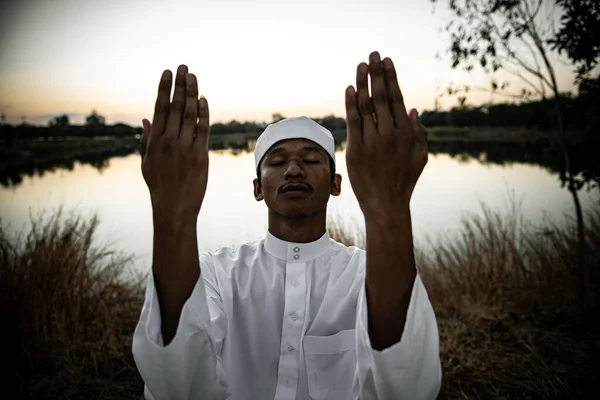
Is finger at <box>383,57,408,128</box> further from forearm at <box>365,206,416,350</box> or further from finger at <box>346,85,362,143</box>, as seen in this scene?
forearm at <box>365,206,416,350</box>

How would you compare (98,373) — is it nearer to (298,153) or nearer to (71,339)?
(71,339)

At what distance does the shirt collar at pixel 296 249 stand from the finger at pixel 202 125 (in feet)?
3.14

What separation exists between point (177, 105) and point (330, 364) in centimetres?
142

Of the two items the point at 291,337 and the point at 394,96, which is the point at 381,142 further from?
the point at 291,337

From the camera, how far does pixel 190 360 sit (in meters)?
1.36

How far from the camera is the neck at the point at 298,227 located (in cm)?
212

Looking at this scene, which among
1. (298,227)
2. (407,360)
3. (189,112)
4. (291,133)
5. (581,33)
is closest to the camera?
(407,360)

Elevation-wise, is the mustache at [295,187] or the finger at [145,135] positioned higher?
the finger at [145,135]

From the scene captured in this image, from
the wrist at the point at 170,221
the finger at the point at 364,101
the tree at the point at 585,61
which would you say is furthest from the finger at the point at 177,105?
the tree at the point at 585,61

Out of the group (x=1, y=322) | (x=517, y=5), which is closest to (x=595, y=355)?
(x=517, y=5)

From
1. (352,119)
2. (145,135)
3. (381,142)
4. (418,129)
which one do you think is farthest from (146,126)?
(418,129)

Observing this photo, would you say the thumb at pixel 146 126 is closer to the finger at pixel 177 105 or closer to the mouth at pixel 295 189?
the finger at pixel 177 105

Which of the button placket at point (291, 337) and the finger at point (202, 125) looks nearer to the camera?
the finger at point (202, 125)

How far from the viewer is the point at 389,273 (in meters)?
1.26
